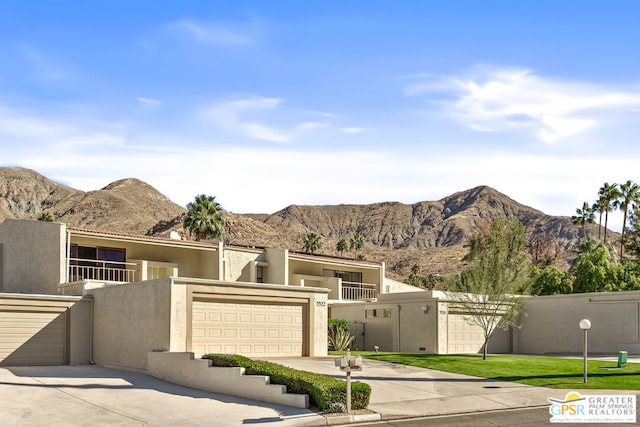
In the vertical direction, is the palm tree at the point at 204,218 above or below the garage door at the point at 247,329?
above

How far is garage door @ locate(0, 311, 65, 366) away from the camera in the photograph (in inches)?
1109

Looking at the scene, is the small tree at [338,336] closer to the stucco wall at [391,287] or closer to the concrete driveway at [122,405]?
the concrete driveway at [122,405]

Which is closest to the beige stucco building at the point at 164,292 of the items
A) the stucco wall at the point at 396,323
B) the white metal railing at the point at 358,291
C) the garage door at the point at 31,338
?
the garage door at the point at 31,338

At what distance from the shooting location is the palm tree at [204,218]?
59156 millimetres

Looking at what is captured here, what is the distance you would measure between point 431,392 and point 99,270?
64.8 feet

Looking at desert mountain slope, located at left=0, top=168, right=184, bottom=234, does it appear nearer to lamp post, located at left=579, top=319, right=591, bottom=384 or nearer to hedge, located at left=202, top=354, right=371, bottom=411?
lamp post, located at left=579, top=319, right=591, bottom=384

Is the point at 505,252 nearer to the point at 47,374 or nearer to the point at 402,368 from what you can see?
the point at 402,368

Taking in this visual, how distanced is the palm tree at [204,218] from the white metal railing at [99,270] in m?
21.5

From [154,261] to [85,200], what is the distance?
139 meters

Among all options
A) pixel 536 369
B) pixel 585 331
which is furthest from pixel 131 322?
pixel 585 331

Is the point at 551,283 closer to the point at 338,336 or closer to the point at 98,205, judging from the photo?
the point at 338,336

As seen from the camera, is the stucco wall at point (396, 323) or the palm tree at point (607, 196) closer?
the stucco wall at point (396, 323)

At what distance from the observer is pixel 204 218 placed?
59406 mm

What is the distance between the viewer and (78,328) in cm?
2980
